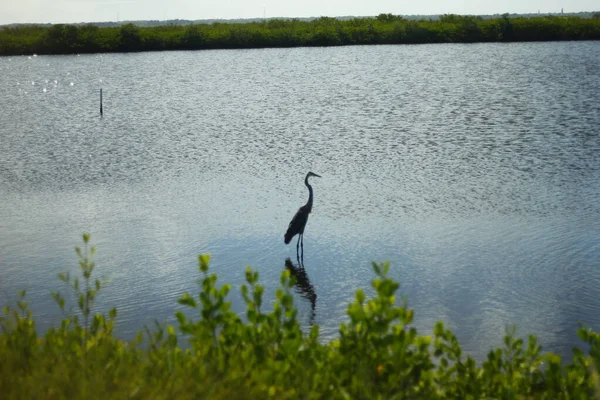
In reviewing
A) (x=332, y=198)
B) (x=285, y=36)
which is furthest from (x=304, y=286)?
(x=285, y=36)

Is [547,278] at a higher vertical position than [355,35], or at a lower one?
lower

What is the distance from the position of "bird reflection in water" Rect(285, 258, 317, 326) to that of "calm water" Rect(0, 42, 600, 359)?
0.17 ft

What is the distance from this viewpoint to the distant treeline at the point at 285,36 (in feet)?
263

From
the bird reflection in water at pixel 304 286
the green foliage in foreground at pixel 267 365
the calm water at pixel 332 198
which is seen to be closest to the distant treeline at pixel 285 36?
the calm water at pixel 332 198

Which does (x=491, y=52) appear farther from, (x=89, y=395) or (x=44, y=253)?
(x=89, y=395)

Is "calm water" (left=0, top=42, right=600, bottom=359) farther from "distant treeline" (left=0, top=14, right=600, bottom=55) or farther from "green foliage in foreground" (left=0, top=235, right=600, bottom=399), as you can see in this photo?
"distant treeline" (left=0, top=14, right=600, bottom=55)

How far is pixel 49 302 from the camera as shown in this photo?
35.2ft

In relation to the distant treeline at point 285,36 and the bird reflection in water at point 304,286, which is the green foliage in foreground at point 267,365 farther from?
the distant treeline at point 285,36

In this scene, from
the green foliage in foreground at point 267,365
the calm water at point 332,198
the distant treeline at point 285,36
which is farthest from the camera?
the distant treeline at point 285,36

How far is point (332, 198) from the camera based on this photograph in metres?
16.8

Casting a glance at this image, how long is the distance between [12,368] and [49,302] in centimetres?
535

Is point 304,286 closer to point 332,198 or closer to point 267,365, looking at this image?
point 332,198

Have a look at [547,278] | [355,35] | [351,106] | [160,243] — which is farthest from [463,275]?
[355,35]

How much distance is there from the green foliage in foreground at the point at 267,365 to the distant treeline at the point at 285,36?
7774 centimetres
